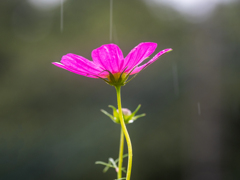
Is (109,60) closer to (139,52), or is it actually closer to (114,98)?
(139,52)

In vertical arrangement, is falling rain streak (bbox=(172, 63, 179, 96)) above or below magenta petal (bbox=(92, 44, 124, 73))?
above

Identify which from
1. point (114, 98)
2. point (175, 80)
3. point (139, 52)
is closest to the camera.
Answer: point (139, 52)

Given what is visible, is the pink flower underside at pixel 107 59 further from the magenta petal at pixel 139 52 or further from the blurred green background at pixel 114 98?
the blurred green background at pixel 114 98

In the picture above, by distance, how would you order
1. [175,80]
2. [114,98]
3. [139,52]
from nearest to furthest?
1. [139,52]
2. [114,98]
3. [175,80]

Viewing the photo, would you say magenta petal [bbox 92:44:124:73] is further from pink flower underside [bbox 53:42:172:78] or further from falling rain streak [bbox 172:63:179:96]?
falling rain streak [bbox 172:63:179:96]

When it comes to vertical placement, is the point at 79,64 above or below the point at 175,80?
below

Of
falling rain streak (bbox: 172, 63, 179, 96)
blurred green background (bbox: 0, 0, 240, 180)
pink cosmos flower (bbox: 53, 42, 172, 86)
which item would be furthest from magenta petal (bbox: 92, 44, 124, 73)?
falling rain streak (bbox: 172, 63, 179, 96)

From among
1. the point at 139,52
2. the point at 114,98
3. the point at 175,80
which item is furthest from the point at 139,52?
the point at 175,80
